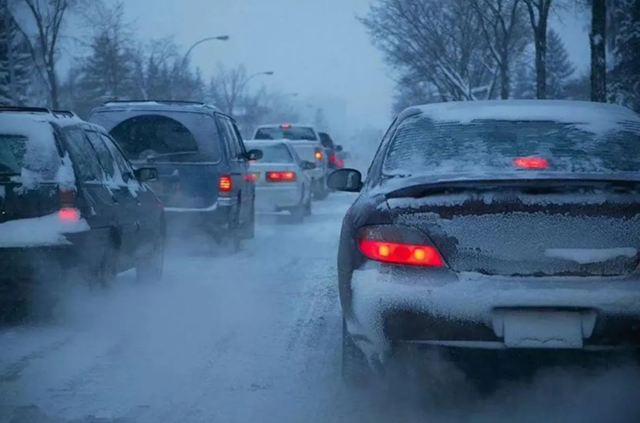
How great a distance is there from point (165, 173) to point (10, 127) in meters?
4.52

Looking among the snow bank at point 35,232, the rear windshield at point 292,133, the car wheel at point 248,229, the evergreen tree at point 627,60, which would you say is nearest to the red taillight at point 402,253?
the snow bank at point 35,232

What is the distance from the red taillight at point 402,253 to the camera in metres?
4.21

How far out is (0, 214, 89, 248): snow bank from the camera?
655cm

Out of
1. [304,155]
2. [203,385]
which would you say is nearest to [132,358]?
[203,385]

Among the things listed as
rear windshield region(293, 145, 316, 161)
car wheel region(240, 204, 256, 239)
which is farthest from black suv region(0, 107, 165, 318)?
rear windshield region(293, 145, 316, 161)

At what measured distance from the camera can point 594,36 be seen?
17.2m

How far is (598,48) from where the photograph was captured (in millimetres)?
17328

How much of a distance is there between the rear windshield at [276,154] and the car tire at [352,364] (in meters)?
13.4

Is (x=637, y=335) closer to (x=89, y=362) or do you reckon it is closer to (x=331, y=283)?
(x=89, y=362)

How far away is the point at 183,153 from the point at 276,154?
730 cm

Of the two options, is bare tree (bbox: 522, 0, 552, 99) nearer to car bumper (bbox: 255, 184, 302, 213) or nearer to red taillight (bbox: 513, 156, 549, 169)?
car bumper (bbox: 255, 184, 302, 213)

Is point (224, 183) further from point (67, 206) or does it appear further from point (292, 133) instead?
point (292, 133)

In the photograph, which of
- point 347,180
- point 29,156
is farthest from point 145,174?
point 347,180

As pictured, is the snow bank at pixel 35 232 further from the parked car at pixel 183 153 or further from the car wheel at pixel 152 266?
the parked car at pixel 183 153
